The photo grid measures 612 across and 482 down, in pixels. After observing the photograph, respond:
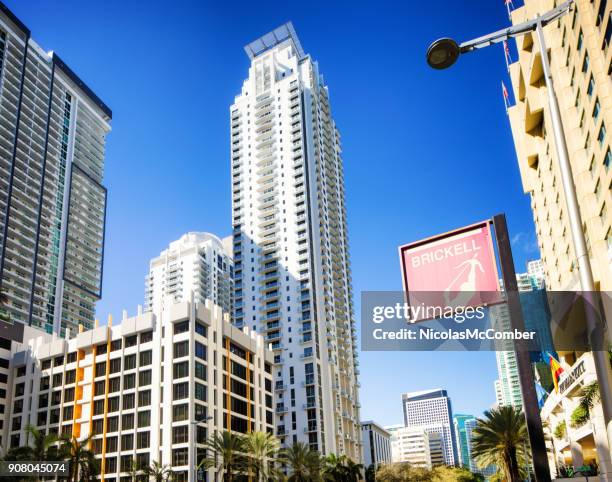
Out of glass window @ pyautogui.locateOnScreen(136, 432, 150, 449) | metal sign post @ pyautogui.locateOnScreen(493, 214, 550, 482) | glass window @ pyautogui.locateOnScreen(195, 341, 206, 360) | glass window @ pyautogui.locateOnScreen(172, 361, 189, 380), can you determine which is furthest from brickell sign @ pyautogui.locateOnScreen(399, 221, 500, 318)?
glass window @ pyautogui.locateOnScreen(136, 432, 150, 449)

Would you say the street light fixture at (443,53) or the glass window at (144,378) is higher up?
the glass window at (144,378)

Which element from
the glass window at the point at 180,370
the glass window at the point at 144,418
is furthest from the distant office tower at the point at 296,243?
the glass window at the point at 180,370

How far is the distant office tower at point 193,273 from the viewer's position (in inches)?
7023

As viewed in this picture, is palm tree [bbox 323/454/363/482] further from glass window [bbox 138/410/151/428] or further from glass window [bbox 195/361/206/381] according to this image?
glass window [bbox 138/410/151/428]

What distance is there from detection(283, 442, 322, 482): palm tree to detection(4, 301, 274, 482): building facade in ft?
31.8

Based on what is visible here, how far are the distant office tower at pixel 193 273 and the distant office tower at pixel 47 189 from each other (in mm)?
25567

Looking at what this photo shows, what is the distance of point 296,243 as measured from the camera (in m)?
122

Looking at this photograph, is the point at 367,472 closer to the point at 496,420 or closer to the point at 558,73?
the point at 496,420

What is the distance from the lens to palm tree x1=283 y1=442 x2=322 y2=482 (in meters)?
72.6

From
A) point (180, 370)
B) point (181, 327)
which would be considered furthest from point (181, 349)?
point (181, 327)

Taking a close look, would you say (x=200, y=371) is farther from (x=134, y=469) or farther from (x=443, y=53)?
(x=443, y=53)

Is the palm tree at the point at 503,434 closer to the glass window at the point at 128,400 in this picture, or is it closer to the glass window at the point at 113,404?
the glass window at the point at 128,400

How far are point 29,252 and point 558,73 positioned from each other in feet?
403

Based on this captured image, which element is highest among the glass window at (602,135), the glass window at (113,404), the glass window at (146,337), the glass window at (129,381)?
the glass window at (602,135)
